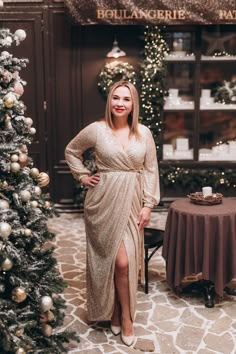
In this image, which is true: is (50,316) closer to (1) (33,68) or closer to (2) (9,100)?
(2) (9,100)

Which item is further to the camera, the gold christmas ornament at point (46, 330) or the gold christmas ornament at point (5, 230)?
the gold christmas ornament at point (46, 330)

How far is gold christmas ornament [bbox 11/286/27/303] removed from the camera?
9.60ft

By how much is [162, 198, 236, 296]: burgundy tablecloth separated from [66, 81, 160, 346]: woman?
22.5 inches

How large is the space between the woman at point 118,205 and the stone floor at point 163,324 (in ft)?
0.49

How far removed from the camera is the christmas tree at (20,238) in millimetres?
2883

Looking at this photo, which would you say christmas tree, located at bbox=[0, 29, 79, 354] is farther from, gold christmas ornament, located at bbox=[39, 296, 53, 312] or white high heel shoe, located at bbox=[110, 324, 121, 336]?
white high heel shoe, located at bbox=[110, 324, 121, 336]

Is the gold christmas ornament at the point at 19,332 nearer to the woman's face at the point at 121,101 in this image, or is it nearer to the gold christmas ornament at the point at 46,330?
the gold christmas ornament at the point at 46,330

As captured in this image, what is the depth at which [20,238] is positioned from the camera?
2.99m

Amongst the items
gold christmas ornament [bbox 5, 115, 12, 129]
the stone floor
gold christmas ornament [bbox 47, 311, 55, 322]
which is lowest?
the stone floor

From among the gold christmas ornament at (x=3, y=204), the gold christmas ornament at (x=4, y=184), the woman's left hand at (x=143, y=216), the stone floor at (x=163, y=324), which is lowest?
the stone floor at (x=163, y=324)

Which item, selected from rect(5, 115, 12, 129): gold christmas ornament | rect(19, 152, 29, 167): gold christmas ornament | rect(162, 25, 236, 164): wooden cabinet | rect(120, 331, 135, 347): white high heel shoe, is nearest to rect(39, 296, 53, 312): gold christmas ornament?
rect(19, 152, 29, 167): gold christmas ornament

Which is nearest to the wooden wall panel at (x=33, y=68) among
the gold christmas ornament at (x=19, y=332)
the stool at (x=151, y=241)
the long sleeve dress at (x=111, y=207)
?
the stool at (x=151, y=241)

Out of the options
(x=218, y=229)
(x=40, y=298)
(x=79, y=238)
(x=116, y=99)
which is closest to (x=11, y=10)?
(x=79, y=238)

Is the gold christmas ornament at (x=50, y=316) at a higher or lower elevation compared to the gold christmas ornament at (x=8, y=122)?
lower
